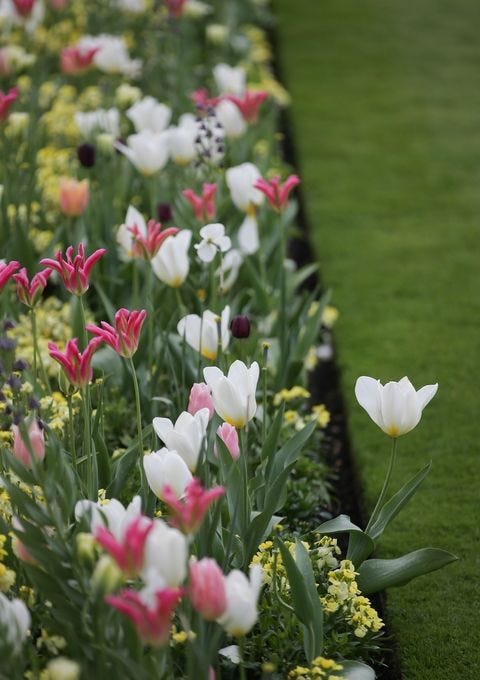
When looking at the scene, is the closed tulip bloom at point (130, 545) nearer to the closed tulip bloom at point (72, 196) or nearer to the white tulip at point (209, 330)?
the white tulip at point (209, 330)

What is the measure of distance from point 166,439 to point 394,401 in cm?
44

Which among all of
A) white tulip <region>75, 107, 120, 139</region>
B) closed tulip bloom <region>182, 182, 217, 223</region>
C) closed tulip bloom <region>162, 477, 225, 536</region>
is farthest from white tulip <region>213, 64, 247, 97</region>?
closed tulip bloom <region>162, 477, 225, 536</region>

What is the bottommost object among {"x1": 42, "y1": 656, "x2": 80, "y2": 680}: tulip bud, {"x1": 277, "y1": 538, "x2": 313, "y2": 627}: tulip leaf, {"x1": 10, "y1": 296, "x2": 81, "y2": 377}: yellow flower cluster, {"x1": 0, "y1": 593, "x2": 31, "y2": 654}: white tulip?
{"x1": 10, "y1": 296, "x2": 81, "y2": 377}: yellow flower cluster

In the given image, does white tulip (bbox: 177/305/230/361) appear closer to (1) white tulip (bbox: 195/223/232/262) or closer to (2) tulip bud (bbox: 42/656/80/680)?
(1) white tulip (bbox: 195/223/232/262)

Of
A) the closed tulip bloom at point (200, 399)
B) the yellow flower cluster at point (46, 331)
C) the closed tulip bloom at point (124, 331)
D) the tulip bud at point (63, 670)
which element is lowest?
the yellow flower cluster at point (46, 331)

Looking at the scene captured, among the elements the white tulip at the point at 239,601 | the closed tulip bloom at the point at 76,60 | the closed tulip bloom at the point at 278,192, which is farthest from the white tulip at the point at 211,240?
the closed tulip bloom at the point at 76,60

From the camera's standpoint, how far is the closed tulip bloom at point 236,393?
1.92 meters

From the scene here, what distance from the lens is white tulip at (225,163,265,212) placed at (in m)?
3.06

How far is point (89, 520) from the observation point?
1724mm

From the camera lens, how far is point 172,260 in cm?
262

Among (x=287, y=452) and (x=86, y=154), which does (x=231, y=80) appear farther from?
(x=287, y=452)

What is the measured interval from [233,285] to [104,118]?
0.85 m

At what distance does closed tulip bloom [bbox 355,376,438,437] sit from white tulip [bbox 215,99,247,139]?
1868 millimetres

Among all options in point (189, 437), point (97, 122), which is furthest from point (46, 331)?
point (189, 437)
